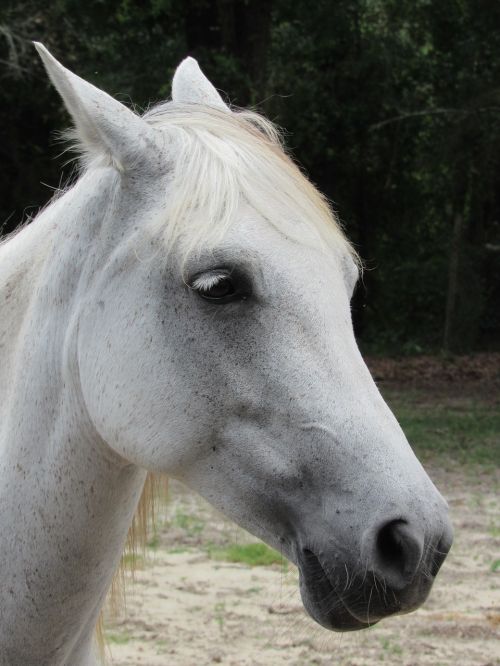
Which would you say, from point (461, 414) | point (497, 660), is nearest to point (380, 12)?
point (461, 414)

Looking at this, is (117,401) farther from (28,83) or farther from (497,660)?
(28,83)

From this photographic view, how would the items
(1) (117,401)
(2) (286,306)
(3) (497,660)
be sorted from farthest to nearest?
(3) (497,660), (1) (117,401), (2) (286,306)

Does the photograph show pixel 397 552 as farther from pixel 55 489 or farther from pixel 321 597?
pixel 55 489

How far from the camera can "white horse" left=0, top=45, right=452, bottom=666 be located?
1741 millimetres

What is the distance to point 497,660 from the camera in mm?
4207

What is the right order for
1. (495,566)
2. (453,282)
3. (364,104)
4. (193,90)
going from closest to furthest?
(193,90)
(495,566)
(364,104)
(453,282)

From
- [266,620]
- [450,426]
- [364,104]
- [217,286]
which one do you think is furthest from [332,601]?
[364,104]

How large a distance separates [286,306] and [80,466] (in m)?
0.60

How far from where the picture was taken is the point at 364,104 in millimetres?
16250

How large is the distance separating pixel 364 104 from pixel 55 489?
590 inches

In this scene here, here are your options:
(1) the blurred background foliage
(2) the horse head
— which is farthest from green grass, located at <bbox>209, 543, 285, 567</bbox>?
(1) the blurred background foliage

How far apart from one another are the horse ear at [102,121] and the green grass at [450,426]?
22.5ft

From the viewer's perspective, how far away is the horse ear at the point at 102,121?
196 centimetres

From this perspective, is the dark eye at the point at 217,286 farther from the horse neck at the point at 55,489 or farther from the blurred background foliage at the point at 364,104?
the blurred background foliage at the point at 364,104
